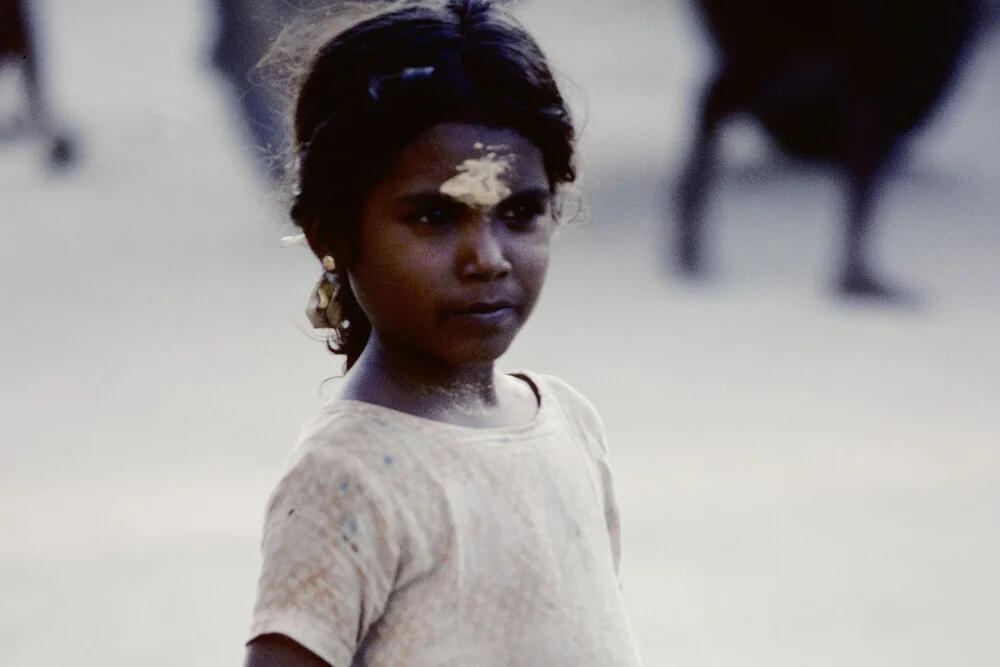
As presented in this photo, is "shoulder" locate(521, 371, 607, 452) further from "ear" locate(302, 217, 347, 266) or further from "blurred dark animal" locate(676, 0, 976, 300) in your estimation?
"blurred dark animal" locate(676, 0, 976, 300)

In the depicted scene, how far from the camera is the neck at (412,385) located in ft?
2.88

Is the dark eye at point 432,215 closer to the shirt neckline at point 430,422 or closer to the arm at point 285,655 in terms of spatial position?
the shirt neckline at point 430,422

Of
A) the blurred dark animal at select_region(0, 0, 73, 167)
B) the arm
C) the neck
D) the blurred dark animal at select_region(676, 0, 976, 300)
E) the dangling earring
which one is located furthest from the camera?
the blurred dark animal at select_region(676, 0, 976, 300)

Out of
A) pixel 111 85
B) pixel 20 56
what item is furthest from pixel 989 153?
pixel 20 56

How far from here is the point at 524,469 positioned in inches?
35.3

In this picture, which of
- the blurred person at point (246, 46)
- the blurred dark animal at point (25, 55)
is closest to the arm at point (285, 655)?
the blurred person at point (246, 46)

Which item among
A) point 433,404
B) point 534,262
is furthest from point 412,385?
point 534,262

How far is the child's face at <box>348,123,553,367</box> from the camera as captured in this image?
0.85 m

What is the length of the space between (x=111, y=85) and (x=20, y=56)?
0.14m

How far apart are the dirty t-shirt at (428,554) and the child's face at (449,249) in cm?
6

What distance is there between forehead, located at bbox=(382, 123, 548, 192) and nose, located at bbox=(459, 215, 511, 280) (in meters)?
0.04

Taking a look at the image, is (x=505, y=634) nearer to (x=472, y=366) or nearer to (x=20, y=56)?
(x=472, y=366)

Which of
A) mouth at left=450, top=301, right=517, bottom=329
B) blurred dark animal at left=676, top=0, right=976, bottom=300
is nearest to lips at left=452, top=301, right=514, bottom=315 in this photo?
mouth at left=450, top=301, right=517, bottom=329

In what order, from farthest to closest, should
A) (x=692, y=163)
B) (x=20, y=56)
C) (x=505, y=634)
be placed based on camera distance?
(x=692, y=163), (x=20, y=56), (x=505, y=634)
